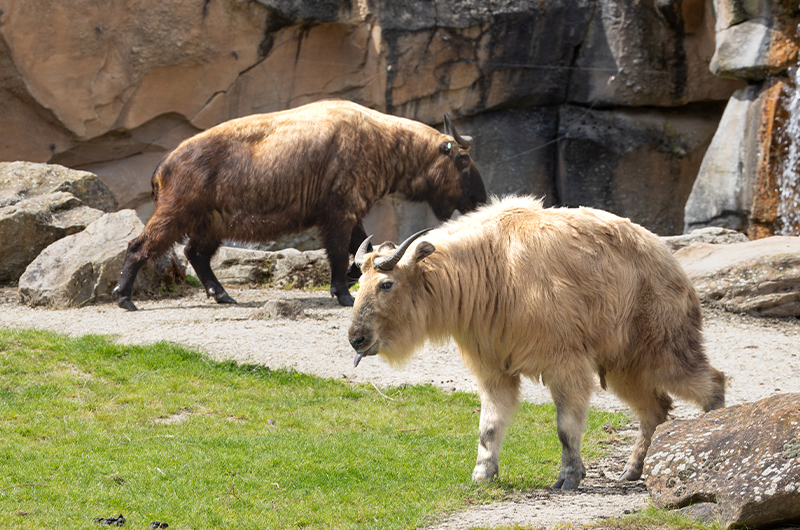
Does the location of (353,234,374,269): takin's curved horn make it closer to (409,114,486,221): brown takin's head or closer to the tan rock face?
(409,114,486,221): brown takin's head

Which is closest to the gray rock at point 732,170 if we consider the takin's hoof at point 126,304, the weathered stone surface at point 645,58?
the weathered stone surface at point 645,58

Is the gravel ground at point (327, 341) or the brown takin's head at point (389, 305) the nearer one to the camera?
the brown takin's head at point (389, 305)

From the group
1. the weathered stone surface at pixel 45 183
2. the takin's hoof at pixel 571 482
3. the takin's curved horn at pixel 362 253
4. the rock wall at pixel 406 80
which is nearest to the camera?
the takin's hoof at pixel 571 482

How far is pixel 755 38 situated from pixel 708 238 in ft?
10.6

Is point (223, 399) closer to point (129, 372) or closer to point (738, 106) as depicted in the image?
point (129, 372)

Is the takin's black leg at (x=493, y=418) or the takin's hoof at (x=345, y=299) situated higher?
the takin's black leg at (x=493, y=418)

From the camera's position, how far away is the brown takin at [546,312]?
192 inches

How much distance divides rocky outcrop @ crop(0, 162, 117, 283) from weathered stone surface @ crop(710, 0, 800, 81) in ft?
31.1

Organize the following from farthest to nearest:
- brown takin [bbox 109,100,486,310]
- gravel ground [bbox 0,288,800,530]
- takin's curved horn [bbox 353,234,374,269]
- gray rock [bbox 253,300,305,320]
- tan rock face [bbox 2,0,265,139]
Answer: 1. tan rock face [bbox 2,0,265,139]
2. brown takin [bbox 109,100,486,310]
3. gray rock [bbox 253,300,305,320]
4. gravel ground [bbox 0,288,800,530]
5. takin's curved horn [bbox 353,234,374,269]

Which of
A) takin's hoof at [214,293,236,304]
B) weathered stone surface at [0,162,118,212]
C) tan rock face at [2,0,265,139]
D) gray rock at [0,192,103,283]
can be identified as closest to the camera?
takin's hoof at [214,293,236,304]

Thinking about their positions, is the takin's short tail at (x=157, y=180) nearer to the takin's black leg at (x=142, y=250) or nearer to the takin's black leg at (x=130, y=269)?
the takin's black leg at (x=142, y=250)

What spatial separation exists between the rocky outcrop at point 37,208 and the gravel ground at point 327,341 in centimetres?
104

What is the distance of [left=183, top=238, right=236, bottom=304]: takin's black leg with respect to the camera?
34.8ft

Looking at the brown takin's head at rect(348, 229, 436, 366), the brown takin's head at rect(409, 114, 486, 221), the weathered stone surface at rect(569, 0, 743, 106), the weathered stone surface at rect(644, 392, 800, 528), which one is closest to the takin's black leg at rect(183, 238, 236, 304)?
the brown takin's head at rect(409, 114, 486, 221)
